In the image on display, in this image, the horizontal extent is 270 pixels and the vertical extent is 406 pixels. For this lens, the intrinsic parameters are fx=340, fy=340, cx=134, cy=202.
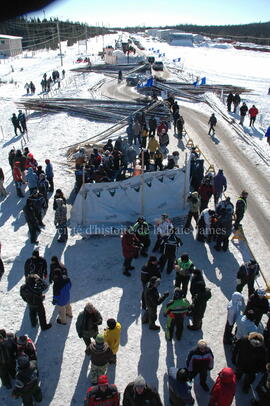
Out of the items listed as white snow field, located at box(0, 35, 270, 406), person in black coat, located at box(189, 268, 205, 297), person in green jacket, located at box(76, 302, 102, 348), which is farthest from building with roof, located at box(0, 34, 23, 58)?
person in green jacket, located at box(76, 302, 102, 348)

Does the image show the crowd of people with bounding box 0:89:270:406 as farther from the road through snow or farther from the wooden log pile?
the wooden log pile

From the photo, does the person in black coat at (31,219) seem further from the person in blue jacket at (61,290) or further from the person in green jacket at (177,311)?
the person in green jacket at (177,311)

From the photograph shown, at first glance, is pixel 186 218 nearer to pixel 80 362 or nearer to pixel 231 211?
pixel 231 211

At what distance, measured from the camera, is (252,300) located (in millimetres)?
6914

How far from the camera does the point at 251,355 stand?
575 centimetres

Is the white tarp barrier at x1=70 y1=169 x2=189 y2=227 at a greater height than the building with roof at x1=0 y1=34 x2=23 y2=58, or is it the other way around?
the building with roof at x1=0 y1=34 x2=23 y2=58

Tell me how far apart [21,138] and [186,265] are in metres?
16.0

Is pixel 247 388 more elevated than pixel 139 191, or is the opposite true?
pixel 139 191

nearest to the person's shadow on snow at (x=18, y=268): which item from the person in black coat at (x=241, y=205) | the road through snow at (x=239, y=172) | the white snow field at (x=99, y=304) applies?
the white snow field at (x=99, y=304)

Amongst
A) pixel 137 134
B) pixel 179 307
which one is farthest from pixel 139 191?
pixel 137 134

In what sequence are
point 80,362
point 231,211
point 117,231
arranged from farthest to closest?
point 117,231 < point 231,211 < point 80,362

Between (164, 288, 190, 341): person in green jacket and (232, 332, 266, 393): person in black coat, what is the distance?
49.0 inches

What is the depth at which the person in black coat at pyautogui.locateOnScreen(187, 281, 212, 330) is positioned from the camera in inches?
271

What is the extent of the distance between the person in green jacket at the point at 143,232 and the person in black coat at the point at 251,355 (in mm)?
4192
